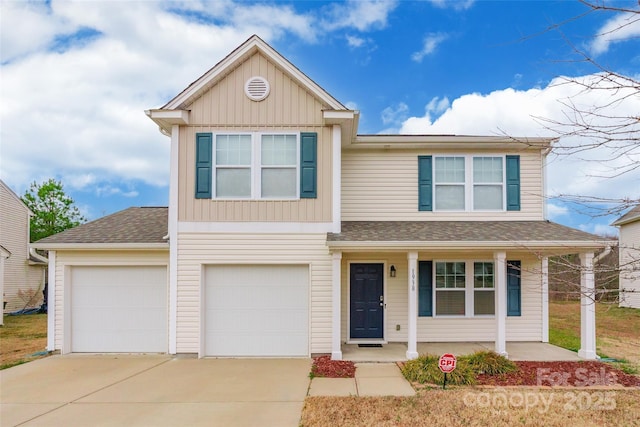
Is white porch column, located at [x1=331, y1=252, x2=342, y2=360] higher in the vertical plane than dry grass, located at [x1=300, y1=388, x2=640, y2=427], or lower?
higher

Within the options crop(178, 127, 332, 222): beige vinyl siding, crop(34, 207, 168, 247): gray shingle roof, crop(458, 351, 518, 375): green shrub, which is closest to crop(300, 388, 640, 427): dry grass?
crop(458, 351, 518, 375): green shrub

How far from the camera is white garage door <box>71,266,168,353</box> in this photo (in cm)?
1012

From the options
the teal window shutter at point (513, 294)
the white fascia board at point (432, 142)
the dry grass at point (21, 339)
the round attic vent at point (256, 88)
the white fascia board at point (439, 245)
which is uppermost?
the round attic vent at point (256, 88)

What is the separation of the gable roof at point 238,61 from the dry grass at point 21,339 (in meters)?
6.69

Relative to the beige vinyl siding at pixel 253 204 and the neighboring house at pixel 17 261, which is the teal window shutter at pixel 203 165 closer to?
the beige vinyl siding at pixel 253 204

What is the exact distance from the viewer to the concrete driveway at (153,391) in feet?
19.6

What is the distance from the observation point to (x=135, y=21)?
39.5 ft

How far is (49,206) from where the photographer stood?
31.7 metres

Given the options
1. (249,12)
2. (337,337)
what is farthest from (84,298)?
(249,12)

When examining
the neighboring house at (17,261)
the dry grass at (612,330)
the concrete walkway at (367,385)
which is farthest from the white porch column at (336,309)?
the neighboring house at (17,261)

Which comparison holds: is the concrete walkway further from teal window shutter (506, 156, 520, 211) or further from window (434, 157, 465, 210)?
teal window shutter (506, 156, 520, 211)

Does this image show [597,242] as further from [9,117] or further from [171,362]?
[9,117]

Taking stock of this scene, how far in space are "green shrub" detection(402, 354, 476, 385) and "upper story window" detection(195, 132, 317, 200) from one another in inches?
161

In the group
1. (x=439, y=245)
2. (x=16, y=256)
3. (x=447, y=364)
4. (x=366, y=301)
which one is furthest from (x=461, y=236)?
(x=16, y=256)
